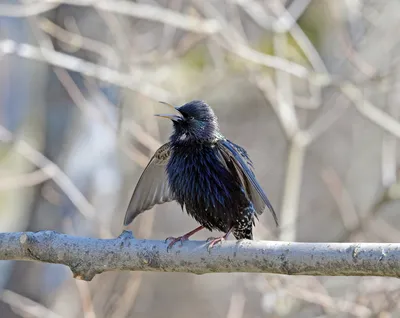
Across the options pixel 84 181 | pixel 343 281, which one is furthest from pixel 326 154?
pixel 84 181

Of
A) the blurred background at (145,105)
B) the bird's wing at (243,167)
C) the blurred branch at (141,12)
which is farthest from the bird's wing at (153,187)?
the blurred branch at (141,12)

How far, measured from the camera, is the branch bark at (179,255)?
3.26 m

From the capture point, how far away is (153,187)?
531 centimetres

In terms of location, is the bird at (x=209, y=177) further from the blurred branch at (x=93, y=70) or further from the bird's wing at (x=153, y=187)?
the blurred branch at (x=93, y=70)

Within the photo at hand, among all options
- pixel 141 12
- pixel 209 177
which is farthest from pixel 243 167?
pixel 141 12

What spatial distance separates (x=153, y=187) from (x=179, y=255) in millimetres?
1726

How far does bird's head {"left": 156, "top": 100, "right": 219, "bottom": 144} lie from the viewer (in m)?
4.88

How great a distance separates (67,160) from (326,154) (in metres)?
5.37

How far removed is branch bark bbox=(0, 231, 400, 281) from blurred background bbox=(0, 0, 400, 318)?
1908 millimetres

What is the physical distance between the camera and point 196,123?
4.89 meters

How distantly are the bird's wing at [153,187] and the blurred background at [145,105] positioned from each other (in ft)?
2.71

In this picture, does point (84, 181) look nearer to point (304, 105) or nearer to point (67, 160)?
point (67, 160)

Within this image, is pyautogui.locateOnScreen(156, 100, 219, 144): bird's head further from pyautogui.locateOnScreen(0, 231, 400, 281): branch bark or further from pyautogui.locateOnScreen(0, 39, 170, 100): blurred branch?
pyautogui.locateOnScreen(0, 231, 400, 281): branch bark

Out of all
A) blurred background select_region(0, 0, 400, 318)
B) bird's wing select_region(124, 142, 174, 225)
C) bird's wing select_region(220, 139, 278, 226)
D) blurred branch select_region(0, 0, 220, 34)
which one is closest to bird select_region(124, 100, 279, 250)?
bird's wing select_region(220, 139, 278, 226)
